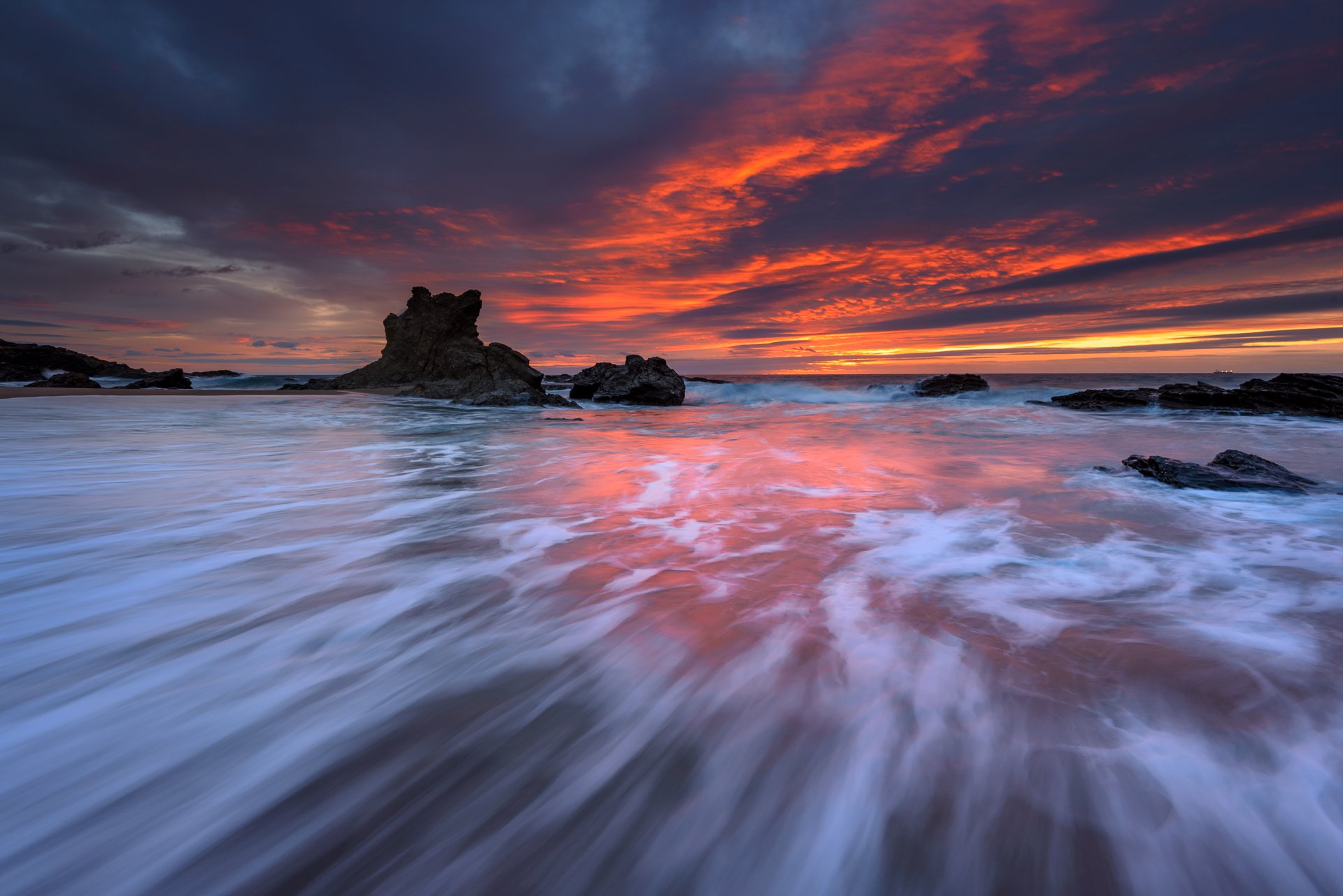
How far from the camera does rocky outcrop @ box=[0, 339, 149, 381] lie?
32.5 meters

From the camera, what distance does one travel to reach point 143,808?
151 centimetres

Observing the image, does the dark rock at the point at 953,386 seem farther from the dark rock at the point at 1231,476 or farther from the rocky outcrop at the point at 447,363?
the dark rock at the point at 1231,476

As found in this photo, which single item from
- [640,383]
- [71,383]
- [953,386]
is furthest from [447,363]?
[953,386]

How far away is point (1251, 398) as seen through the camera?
15.2 meters

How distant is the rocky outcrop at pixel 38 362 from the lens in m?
32.5

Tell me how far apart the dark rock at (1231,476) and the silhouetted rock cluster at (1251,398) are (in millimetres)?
12526

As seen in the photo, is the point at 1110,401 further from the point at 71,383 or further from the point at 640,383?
the point at 71,383

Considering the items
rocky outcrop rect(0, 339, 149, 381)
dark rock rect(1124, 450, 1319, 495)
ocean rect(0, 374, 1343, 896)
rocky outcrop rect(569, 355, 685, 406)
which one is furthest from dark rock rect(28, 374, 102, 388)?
dark rock rect(1124, 450, 1319, 495)

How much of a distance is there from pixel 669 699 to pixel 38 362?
54130 mm

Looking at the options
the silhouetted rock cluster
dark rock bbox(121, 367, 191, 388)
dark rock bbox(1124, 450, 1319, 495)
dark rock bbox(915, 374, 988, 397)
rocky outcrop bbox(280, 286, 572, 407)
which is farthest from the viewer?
dark rock bbox(121, 367, 191, 388)

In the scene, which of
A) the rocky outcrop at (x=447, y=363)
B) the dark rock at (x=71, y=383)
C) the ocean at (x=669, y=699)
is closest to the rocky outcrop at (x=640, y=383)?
the rocky outcrop at (x=447, y=363)

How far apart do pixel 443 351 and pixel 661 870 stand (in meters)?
36.5

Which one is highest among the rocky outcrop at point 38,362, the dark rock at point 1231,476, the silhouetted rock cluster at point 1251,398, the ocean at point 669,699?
the rocky outcrop at point 38,362

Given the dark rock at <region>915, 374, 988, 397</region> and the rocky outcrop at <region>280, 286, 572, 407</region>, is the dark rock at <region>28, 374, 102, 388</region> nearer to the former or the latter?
the rocky outcrop at <region>280, 286, 572, 407</region>
